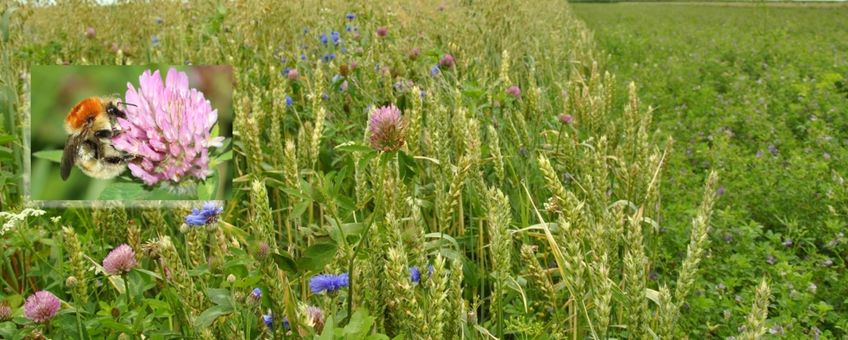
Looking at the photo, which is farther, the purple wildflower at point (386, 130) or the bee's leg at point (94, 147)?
the bee's leg at point (94, 147)

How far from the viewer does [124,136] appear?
4.14 ft

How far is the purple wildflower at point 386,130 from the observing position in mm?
1126

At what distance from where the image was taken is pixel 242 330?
4.13ft

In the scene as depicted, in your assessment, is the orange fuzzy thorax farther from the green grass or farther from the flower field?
the green grass

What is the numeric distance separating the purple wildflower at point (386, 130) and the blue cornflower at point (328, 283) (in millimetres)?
250

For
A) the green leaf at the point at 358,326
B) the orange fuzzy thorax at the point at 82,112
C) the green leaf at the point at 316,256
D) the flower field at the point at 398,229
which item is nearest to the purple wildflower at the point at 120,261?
the flower field at the point at 398,229

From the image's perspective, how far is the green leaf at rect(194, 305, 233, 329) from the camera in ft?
3.76

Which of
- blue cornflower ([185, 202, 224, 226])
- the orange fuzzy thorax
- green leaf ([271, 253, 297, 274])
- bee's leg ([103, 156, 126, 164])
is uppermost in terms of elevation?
the orange fuzzy thorax

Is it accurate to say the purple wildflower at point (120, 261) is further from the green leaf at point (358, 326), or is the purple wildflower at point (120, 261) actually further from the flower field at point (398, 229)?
the green leaf at point (358, 326)

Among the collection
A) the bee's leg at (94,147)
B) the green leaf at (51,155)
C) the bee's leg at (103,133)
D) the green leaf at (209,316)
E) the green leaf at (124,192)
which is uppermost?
the bee's leg at (103,133)

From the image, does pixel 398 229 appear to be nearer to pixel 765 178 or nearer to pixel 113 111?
pixel 113 111

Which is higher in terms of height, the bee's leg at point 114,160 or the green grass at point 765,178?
the bee's leg at point 114,160

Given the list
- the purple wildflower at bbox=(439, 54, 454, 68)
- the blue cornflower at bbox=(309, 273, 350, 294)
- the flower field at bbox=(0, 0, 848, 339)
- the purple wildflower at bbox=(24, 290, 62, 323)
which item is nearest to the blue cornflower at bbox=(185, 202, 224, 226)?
the flower field at bbox=(0, 0, 848, 339)

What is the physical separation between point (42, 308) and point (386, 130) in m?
0.79
